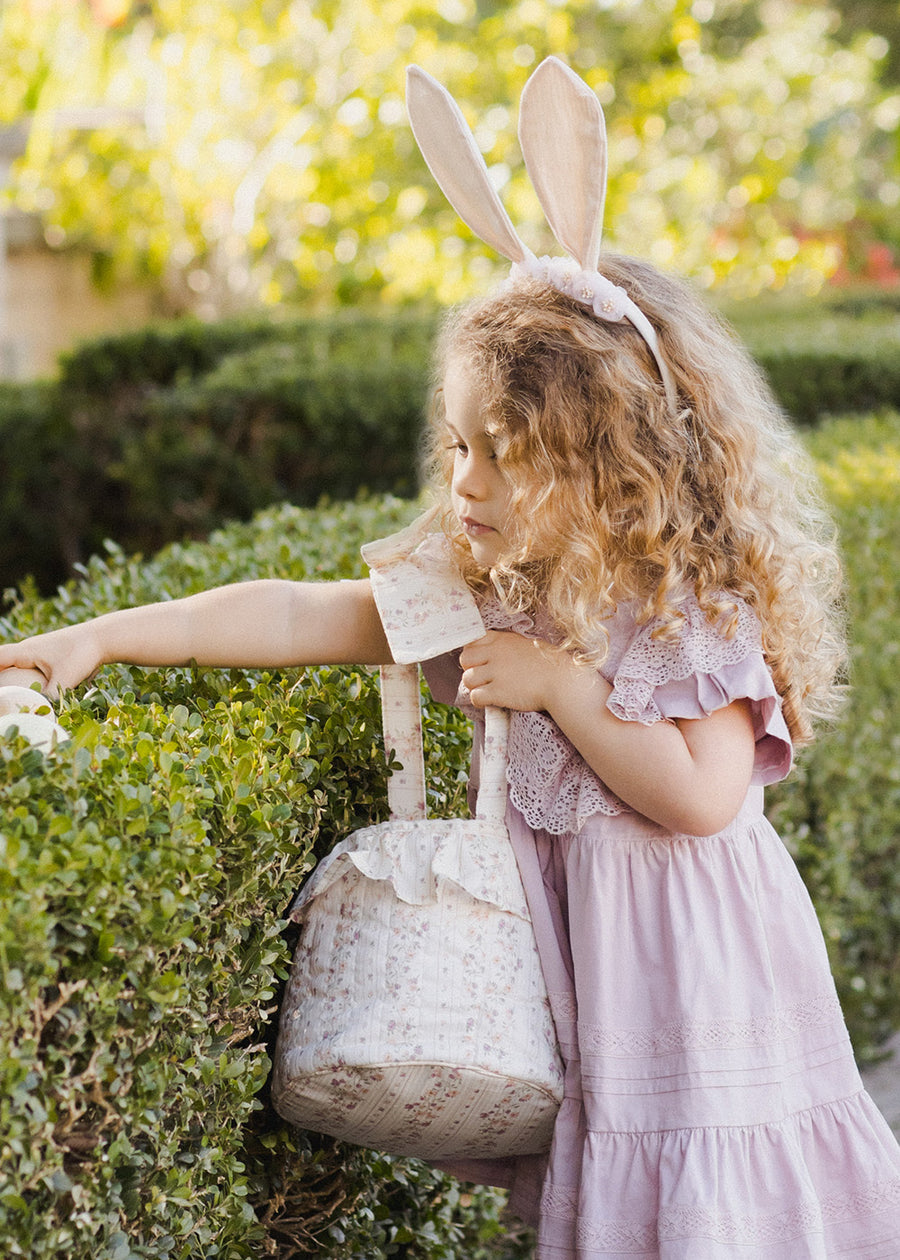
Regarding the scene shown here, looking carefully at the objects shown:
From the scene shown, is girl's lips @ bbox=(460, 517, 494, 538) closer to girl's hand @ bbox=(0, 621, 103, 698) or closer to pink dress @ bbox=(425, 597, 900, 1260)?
pink dress @ bbox=(425, 597, 900, 1260)

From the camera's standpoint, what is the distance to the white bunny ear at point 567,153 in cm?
187

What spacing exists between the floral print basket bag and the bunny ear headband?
506mm

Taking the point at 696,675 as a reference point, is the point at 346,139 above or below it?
above

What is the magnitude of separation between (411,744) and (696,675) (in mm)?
420

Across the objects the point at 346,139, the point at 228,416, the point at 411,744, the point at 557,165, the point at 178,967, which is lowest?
the point at 178,967

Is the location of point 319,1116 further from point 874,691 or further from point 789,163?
point 789,163

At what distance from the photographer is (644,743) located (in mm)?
1824

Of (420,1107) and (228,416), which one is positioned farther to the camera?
(228,416)

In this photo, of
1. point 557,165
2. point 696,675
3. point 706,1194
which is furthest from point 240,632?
point 706,1194

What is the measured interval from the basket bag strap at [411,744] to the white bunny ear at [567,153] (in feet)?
2.08

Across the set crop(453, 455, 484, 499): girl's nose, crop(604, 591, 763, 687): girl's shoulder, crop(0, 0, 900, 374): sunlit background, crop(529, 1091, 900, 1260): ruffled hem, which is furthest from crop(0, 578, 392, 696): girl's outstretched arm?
crop(0, 0, 900, 374): sunlit background

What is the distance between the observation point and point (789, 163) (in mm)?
15352

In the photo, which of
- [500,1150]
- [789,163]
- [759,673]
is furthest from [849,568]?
[789,163]

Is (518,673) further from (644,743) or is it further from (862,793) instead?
(862,793)
